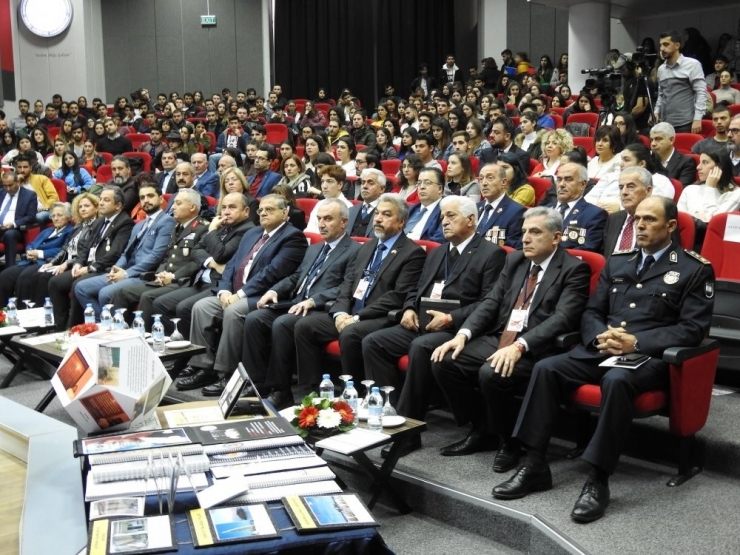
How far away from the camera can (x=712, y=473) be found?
329cm

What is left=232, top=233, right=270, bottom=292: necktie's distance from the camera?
5145 millimetres

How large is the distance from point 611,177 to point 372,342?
7.03 ft

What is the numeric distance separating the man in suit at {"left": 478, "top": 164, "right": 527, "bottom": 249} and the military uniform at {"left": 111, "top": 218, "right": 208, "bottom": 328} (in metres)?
1.95

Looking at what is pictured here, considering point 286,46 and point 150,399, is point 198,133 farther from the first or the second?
point 150,399

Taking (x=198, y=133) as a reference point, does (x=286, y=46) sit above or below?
above

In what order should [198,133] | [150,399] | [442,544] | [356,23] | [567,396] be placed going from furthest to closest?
1. [356,23]
2. [198,133]
3. [567,396]
4. [442,544]
5. [150,399]

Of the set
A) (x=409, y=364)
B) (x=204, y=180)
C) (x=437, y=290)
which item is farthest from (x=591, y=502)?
(x=204, y=180)

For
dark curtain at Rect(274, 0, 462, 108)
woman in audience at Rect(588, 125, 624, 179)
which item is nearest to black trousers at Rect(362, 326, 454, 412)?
woman in audience at Rect(588, 125, 624, 179)

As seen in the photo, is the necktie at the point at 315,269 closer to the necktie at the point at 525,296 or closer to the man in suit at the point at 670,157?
the necktie at the point at 525,296

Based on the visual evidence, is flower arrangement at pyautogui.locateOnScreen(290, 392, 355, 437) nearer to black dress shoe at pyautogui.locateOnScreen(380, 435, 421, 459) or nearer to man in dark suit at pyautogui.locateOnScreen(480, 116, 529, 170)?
black dress shoe at pyautogui.locateOnScreen(380, 435, 421, 459)

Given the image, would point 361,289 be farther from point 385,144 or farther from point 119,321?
point 385,144

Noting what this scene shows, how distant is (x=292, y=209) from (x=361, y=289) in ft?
6.16

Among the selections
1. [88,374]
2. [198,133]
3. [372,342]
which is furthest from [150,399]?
[198,133]

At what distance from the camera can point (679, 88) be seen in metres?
7.01
